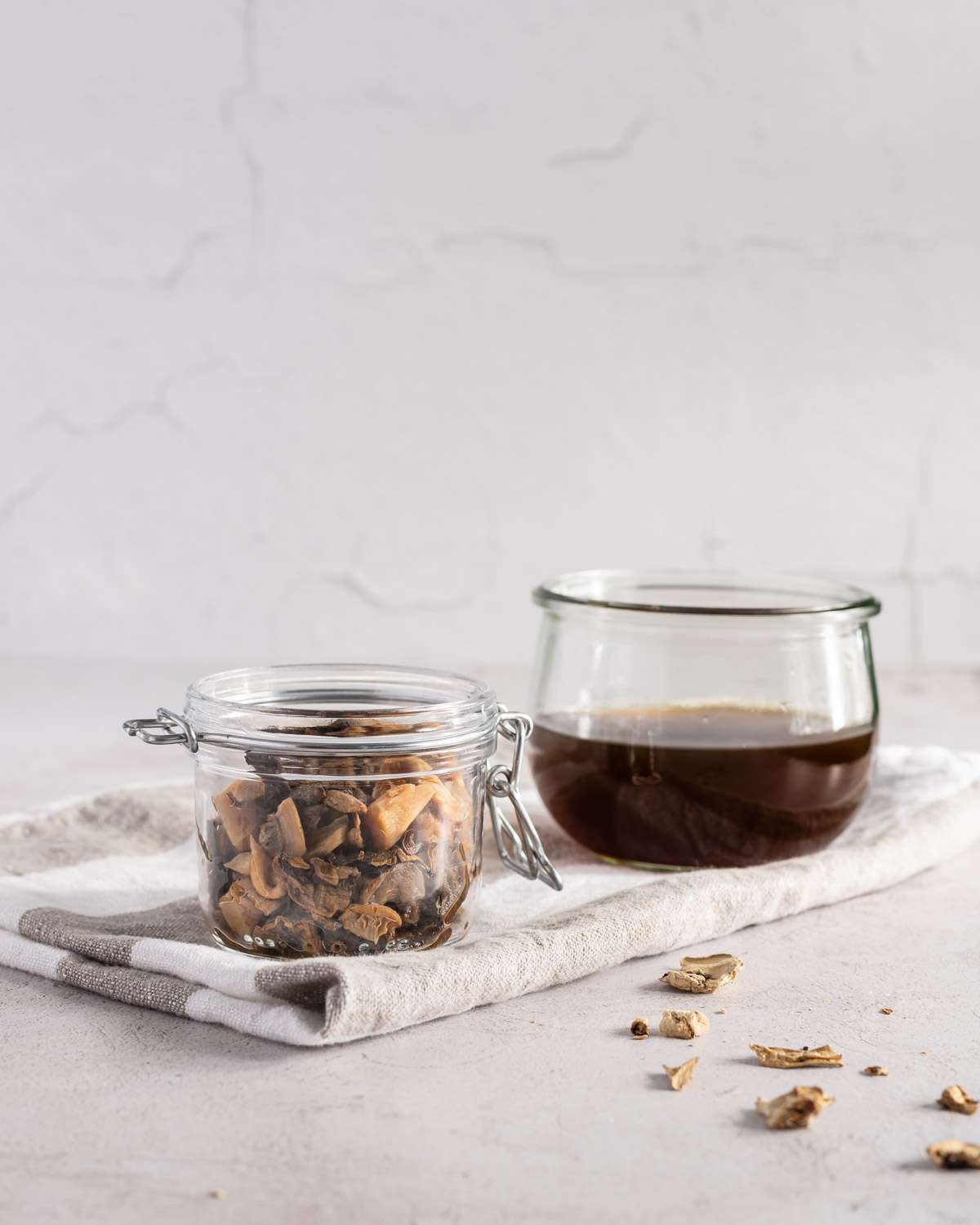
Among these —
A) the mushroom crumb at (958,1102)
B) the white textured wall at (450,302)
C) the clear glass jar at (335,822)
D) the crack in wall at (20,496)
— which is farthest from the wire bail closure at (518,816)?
the crack in wall at (20,496)

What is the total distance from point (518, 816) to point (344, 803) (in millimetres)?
140

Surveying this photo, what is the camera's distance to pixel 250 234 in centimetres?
175

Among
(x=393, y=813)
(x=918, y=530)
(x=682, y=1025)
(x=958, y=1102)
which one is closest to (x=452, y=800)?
(x=393, y=813)

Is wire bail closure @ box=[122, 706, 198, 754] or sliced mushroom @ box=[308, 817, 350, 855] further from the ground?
wire bail closure @ box=[122, 706, 198, 754]

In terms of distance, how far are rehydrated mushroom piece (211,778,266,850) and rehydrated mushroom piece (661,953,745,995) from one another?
0.69 feet

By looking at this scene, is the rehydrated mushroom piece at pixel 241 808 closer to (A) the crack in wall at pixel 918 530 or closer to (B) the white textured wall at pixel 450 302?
(B) the white textured wall at pixel 450 302

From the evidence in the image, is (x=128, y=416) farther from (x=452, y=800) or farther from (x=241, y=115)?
(x=452, y=800)

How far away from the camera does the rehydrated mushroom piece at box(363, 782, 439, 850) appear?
647 mm

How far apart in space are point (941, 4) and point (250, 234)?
90 cm

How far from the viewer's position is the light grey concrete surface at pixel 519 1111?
0.48 metres

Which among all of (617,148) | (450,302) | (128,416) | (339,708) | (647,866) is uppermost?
(617,148)

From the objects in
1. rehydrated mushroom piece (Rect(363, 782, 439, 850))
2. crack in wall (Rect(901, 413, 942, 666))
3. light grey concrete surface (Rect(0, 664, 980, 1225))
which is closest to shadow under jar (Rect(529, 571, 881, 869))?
light grey concrete surface (Rect(0, 664, 980, 1225))

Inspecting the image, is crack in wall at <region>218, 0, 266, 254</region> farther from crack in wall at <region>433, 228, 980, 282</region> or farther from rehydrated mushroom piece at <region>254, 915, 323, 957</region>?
rehydrated mushroom piece at <region>254, 915, 323, 957</region>

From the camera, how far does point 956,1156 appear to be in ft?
1.67
